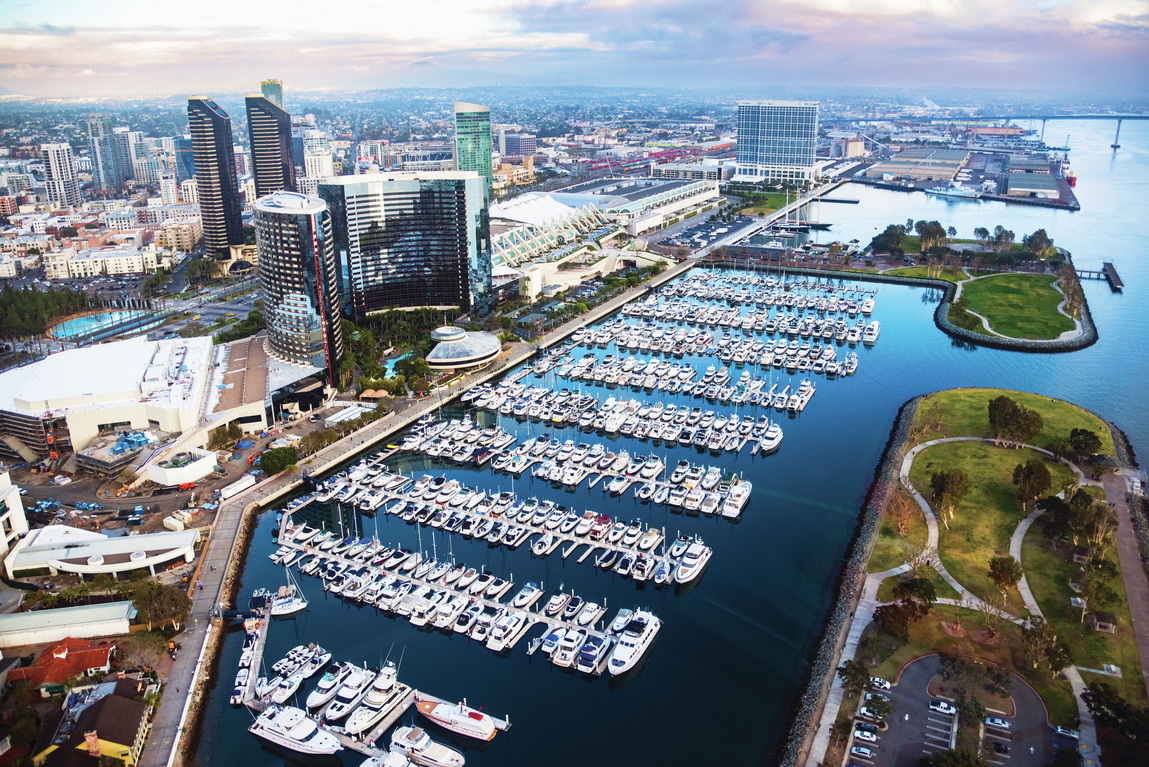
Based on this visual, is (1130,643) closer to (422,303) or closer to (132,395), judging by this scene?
(132,395)

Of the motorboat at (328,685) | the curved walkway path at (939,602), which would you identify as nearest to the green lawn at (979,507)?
the curved walkway path at (939,602)

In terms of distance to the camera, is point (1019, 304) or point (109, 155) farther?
point (109, 155)

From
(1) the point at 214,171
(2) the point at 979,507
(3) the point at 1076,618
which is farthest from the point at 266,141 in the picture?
(3) the point at 1076,618

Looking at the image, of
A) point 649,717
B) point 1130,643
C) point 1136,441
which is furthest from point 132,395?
point 1136,441

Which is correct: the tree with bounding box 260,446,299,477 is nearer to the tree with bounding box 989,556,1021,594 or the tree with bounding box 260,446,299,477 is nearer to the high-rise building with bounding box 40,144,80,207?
the tree with bounding box 989,556,1021,594

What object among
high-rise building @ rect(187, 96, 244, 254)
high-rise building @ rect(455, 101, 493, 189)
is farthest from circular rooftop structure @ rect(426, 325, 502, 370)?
high-rise building @ rect(455, 101, 493, 189)

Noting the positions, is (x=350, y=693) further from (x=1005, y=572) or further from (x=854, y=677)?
(x=1005, y=572)
